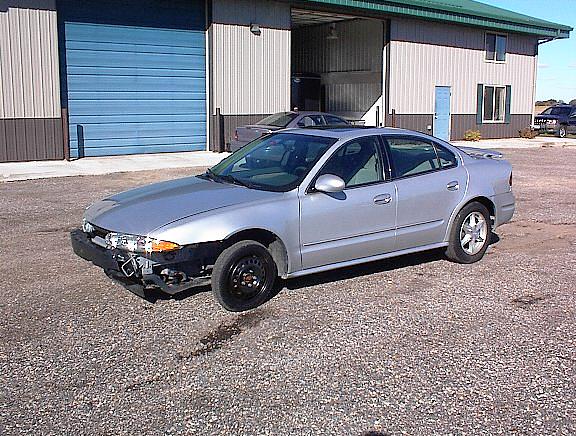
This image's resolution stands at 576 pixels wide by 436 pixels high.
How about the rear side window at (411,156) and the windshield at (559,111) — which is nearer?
the rear side window at (411,156)

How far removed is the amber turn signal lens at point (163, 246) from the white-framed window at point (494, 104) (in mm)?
28259

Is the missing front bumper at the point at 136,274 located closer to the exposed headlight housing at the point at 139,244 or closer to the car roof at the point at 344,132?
the exposed headlight housing at the point at 139,244

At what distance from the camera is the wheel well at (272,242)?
18.8ft

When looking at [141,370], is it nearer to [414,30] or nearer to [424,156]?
[424,156]

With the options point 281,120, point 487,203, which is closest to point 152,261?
point 487,203

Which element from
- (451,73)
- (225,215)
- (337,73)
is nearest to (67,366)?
(225,215)

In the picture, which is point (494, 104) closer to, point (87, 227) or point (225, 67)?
point (225, 67)

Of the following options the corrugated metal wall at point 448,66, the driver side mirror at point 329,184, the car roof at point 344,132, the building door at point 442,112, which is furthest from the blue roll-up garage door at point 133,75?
the driver side mirror at point 329,184

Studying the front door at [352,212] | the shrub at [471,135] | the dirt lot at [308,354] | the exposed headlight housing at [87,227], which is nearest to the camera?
the dirt lot at [308,354]

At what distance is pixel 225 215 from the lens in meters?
5.57

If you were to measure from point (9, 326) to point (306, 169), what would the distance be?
2.87m

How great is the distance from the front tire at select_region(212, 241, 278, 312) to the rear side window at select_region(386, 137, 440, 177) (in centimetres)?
181

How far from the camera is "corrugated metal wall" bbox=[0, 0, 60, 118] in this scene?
1784 centimetres

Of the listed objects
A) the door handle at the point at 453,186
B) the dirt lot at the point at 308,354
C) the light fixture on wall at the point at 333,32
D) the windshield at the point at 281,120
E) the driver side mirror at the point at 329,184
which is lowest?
the dirt lot at the point at 308,354
